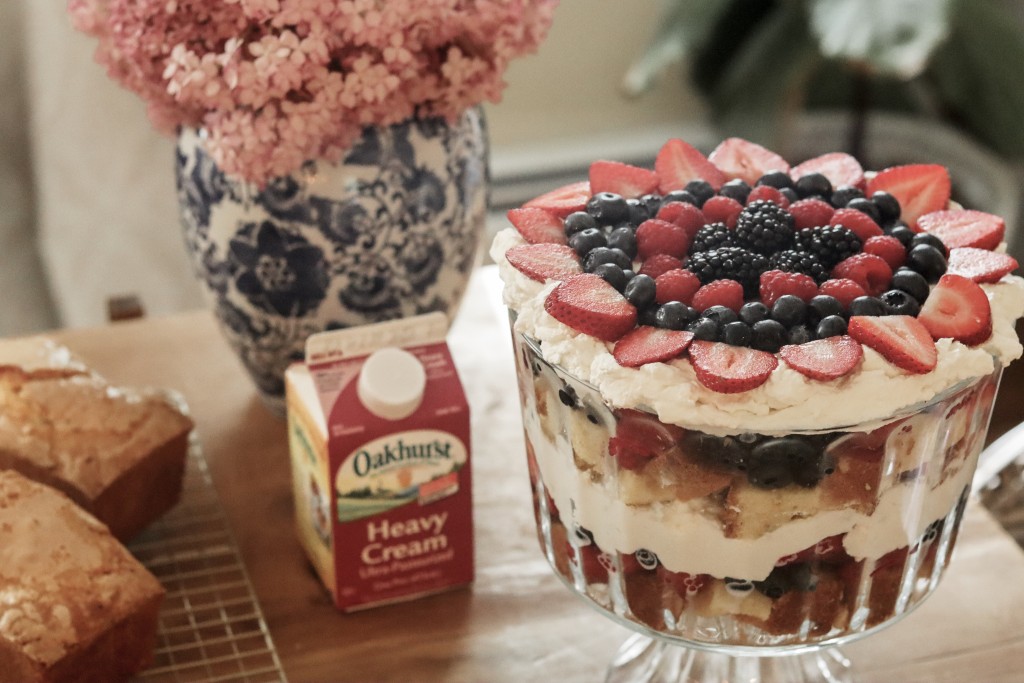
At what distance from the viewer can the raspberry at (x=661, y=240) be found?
923 mm

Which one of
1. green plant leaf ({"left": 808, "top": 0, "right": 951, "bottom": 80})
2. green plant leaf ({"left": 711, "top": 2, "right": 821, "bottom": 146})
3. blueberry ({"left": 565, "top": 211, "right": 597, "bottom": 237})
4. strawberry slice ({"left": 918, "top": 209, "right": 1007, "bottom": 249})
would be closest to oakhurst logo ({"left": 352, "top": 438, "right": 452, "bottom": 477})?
blueberry ({"left": 565, "top": 211, "right": 597, "bottom": 237})

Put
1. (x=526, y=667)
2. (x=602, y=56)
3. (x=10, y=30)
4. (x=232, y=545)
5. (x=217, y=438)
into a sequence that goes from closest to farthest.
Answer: (x=526, y=667), (x=232, y=545), (x=217, y=438), (x=10, y=30), (x=602, y=56)

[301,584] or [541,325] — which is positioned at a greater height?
[541,325]

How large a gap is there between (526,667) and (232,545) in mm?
329

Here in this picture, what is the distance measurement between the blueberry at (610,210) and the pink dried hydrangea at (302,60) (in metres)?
0.25

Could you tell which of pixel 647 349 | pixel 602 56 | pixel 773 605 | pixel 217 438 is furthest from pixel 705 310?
pixel 602 56

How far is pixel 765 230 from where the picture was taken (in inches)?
35.6

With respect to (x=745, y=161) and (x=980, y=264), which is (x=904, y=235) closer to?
(x=980, y=264)

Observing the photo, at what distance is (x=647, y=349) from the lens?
2.67ft

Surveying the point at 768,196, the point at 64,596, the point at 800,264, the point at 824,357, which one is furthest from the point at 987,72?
the point at 64,596

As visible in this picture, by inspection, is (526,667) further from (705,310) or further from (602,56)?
(602,56)

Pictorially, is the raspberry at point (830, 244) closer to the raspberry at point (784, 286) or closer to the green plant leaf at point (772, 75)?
the raspberry at point (784, 286)

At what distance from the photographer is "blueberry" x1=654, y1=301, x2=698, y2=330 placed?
2.74 feet

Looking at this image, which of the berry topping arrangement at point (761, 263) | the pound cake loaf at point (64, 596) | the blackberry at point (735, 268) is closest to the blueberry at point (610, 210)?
the berry topping arrangement at point (761, 263)
